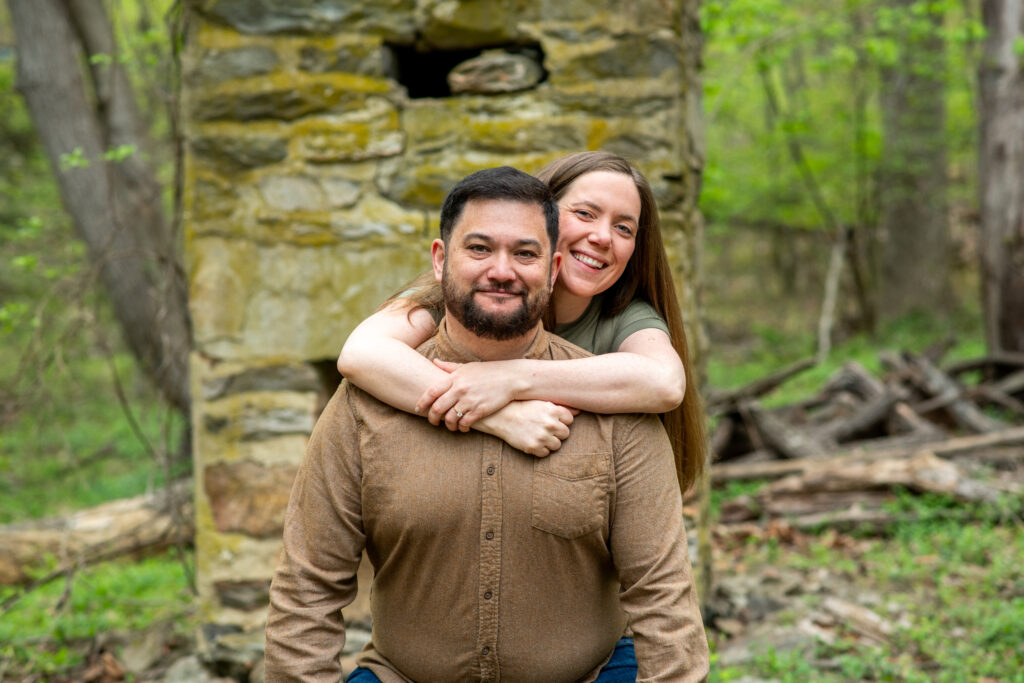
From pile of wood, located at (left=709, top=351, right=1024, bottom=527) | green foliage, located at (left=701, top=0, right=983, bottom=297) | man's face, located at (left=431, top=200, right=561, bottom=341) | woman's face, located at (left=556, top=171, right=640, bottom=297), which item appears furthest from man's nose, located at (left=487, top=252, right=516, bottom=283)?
green foliage, located at (left=701, top=0, right=983, bottom=297)

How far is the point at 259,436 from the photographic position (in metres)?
3.42

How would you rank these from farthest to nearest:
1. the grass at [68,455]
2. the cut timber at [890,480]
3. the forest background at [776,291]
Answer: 1. the cut timber at [890,480]
2. the grass at [68,455]
3. the forest background at [776,291]

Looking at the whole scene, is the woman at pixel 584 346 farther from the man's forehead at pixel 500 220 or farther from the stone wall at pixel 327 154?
the stone wall at pixel 327 154

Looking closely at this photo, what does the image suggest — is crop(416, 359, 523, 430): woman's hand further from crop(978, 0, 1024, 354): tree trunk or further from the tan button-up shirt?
crop(978, 0, 1024, 354): tree trunk

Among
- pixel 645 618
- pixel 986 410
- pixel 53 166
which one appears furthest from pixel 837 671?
pixel 53 166

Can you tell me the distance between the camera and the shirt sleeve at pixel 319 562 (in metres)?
1.98

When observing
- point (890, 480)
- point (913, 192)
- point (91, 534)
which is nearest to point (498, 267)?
point (890, 480)

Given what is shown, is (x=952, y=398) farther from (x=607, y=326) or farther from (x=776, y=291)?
(x=776, y=291)

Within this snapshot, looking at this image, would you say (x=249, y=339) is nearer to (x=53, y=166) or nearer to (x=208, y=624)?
(x=208, y=624)

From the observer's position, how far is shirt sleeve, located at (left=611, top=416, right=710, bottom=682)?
6.32 ft

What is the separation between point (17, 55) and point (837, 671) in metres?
7.04

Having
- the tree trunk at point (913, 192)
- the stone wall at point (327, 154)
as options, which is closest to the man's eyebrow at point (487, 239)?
the stone wall at point (327, 154)

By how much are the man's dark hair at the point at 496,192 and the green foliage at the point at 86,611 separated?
283 cm

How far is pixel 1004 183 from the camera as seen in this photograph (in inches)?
290
